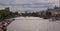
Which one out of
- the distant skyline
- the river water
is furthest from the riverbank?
the distant skyline

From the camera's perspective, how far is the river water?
1462 mm

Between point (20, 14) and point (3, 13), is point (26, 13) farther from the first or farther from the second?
point (3, 13)

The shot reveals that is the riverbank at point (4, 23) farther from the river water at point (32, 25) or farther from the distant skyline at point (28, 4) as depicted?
the distant skyline at point (28, 4)

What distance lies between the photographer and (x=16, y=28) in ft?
4.86

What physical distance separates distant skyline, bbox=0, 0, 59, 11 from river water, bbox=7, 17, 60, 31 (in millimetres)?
145

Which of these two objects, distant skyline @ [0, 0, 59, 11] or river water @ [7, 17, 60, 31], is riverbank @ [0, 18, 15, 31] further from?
distant skyline @ [0, 0, 59, 11]

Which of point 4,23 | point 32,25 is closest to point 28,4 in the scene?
point 32,25

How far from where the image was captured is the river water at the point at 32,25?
4.80ft

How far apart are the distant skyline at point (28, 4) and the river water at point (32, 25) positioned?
0.48 ft

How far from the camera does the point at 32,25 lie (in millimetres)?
1521

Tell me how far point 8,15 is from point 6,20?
2.6 inches

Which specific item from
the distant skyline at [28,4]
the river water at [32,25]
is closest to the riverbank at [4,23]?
the river water at [32,25]

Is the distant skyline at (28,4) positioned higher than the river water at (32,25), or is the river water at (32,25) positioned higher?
the distant skyline at (28,4)

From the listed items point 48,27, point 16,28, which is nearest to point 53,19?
point 48,27
